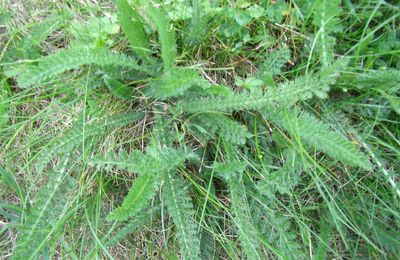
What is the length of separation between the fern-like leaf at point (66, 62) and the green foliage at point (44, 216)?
18.5 inches

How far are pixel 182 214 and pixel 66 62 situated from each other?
0.78 meters

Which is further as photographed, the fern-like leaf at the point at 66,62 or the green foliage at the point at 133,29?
the green foliage at the point at 133,29

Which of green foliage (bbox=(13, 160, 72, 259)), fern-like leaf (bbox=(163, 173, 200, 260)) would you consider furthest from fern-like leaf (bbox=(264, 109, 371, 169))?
green foliage (bbox=(13, 160, 72, 259))

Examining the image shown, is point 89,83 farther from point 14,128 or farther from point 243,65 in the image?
point 243,65

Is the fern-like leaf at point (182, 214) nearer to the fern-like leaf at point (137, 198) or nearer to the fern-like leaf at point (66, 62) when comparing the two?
the fern-like leaf at point (137, 198)

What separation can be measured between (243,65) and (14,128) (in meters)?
1.15

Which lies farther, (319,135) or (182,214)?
(182,214)

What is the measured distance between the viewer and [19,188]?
1873mm

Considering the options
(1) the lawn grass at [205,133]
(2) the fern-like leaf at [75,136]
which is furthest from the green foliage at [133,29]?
(2) the fern-like leaf at [75,136]

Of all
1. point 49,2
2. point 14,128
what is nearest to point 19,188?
point 14,128

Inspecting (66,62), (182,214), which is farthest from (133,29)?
(182,214)

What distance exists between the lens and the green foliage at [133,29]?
1.61 metres

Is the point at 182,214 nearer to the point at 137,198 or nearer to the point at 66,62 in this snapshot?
the point at 137,198

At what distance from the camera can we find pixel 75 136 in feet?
5.63
